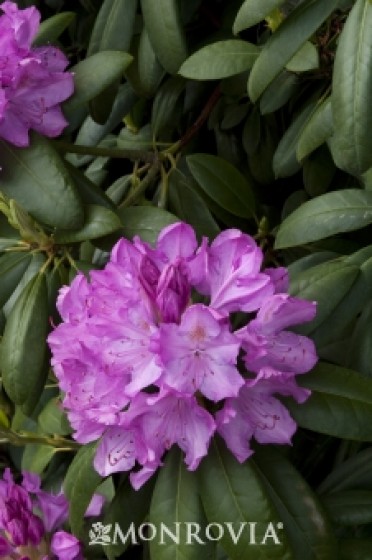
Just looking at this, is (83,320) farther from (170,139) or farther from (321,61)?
(170,139)

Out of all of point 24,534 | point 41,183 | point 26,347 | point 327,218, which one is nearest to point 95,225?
point 41,183

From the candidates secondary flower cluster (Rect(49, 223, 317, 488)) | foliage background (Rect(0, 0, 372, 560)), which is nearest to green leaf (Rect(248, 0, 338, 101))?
foliage background (Rect(0, 0, 372, 560))

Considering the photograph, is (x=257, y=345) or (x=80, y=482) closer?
(x=257, y=345)

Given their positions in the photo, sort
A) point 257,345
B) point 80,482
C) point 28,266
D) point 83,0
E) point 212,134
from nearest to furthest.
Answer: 1. point 257,345
2. point 80,482
3. point 28,266
4. point 83,0
5. point 212,134

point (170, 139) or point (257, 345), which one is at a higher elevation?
point (257, 345)

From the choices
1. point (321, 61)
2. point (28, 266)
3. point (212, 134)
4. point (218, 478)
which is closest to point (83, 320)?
point (218, 478)

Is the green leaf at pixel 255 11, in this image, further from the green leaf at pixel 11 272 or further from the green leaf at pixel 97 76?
the green leaf at pixel 11 272

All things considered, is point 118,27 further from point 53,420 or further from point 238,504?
point 238,504
